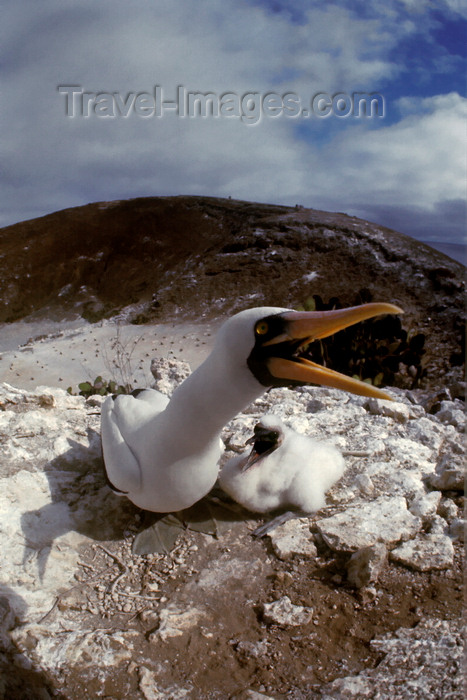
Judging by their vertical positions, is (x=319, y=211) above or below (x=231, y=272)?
above

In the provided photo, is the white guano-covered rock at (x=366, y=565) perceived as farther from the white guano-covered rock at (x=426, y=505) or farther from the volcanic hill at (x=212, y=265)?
the volcanic hill at (x=212, y=265)

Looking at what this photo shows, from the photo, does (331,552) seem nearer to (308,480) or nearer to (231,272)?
(308,480)

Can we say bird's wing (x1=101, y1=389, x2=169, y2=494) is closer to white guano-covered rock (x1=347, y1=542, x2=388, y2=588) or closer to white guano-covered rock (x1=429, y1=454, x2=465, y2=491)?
white guano-covered rock (x1=347, y1=542, x2=388, y2=588)

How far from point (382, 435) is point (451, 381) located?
4.94m

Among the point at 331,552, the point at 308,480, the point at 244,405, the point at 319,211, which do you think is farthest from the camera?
the point at 319,211

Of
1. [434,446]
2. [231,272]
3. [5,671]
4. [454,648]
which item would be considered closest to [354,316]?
[454,648]

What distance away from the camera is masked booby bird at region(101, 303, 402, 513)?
7.79 feet

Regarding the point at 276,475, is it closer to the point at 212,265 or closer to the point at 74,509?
the point at 74,509

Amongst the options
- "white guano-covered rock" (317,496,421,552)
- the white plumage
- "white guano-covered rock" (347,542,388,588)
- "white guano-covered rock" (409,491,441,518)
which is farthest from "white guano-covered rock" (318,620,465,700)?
the white plumage

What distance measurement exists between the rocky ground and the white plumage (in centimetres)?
13

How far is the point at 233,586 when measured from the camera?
10.00 feet

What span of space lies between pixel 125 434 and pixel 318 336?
1777 millimetres

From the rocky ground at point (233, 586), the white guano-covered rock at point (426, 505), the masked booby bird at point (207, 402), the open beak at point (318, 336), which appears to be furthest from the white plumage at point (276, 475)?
the open beak at point (318, 336)

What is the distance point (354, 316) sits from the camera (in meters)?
2.25
